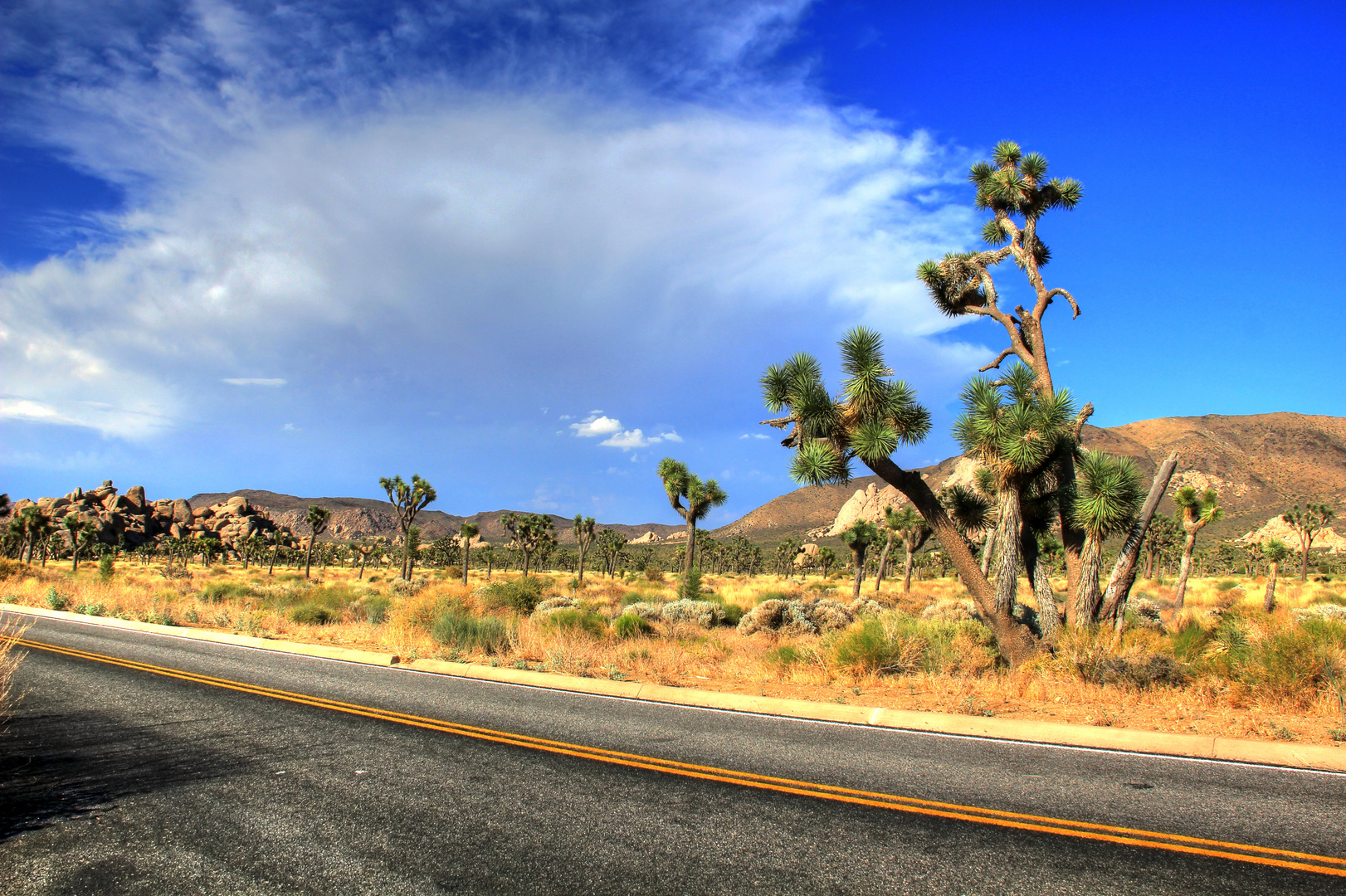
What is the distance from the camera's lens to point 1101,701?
10094 mm

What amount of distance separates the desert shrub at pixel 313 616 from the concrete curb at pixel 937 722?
7648 millimetres

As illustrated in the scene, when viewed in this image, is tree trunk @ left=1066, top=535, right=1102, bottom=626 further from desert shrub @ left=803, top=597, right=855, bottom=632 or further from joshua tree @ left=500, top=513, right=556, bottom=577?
joshua tree @ left=500, top=513, right=556, bottom=577

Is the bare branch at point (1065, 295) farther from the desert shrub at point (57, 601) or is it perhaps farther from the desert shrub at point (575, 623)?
the desert shrub at point (57, 601)

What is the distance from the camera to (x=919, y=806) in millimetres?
5371

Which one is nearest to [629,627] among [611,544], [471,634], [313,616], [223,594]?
[471,634]

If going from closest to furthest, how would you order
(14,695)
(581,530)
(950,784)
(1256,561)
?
1. (950,784)
2. (14,695)
3. (581,530)
4. (1256,561)

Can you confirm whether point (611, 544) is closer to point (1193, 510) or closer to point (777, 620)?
point (1193, 510)

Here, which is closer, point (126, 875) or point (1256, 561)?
point (126, 875)

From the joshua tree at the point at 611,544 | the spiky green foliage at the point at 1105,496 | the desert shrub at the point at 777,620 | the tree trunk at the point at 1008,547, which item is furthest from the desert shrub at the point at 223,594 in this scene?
the joshua tree at the point at 611,544

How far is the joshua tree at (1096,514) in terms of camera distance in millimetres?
13797

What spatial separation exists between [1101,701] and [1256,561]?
76295 millimetres

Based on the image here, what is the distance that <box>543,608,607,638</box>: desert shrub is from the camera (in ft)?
54.4

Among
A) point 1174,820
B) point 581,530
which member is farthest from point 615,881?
point 581,530

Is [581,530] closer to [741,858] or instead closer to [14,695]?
[14,695]
